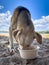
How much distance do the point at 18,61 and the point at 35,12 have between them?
1.73 meters

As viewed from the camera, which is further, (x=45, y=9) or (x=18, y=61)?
(x=45, y=9)

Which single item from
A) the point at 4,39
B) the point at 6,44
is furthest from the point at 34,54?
the point at 4,39

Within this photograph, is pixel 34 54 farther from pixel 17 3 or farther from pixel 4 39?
pixel 17 3

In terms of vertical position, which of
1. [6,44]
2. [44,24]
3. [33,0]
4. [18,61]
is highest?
[33,0]

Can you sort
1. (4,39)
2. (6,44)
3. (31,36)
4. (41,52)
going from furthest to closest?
1. (4,39)
2. (6,44)
3. (41,52)
4. (31,36)

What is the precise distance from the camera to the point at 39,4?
3775 mm

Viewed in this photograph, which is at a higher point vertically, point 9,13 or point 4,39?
point 9,13

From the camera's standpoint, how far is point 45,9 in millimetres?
3742

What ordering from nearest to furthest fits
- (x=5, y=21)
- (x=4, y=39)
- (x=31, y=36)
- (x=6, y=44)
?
A: (x=31, y=36) < (x=6, y=44) < (x=4, y=39) < (x=5, y=21)

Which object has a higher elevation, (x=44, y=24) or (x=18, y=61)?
(x=44, y=24)

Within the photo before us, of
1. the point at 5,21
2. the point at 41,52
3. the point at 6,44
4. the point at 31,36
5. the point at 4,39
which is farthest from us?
the point at 5,21

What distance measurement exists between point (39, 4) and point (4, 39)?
1.03 m

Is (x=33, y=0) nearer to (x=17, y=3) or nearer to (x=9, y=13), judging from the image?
(x=17, y=3)

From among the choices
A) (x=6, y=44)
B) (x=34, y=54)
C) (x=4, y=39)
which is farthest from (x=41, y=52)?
(x=4, y=39)
